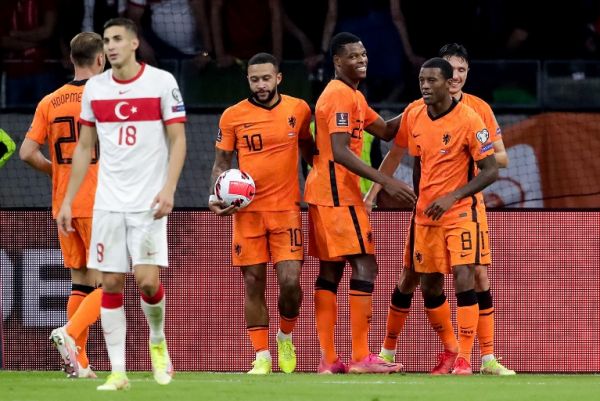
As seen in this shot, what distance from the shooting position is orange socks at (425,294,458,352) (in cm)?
1112

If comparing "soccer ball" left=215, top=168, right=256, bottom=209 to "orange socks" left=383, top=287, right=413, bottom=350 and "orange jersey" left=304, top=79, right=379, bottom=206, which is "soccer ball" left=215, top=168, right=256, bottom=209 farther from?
"orange socks" left=383, top=287, right=413, bottom=350

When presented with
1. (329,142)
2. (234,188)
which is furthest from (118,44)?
(329,142)

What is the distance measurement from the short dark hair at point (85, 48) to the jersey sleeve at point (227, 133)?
109 cm

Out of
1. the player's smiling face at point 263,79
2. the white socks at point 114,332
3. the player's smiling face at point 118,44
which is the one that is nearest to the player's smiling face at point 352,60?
the player's smiling face at point 263,79

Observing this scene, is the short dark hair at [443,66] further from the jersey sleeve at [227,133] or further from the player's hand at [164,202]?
the player's hand at [164,202]

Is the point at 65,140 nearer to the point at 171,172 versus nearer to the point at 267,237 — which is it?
the point at 267,237

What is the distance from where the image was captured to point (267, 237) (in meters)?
11.2

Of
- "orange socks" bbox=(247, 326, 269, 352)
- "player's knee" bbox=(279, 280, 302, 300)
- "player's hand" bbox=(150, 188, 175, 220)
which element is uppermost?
"player's hand" bbox=(150, 188, 175, 220)

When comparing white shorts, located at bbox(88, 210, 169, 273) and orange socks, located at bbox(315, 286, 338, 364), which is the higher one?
white shorts, located at bbox(88, 210, 169, 273)

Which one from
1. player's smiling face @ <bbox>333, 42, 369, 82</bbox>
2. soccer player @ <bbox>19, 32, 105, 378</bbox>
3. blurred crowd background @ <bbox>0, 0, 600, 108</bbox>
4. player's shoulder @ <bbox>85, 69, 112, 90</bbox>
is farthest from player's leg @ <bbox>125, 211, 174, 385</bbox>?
blurred crowd background @ <bbox>0, 0, 600, 108</bbox>

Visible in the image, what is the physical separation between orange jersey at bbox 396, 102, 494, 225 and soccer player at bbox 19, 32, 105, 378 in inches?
90.1

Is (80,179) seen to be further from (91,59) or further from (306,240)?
(306,240)

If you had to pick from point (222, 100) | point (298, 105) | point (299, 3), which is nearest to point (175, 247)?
point (298, 105)

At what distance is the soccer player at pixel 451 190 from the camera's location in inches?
422
